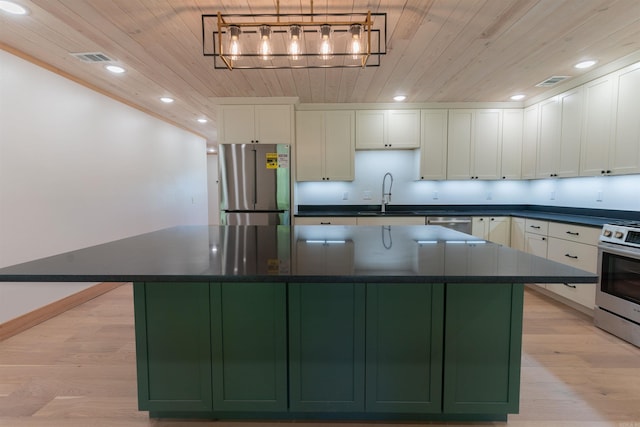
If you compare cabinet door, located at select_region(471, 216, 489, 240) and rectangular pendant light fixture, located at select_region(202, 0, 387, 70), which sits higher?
rectangular pendant light fixture, located at select_region(202, 0, 387, 70)

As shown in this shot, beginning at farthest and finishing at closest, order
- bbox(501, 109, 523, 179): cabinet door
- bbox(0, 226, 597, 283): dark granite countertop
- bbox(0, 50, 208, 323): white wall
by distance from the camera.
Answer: bbox(501, 109, 523, 179): cabinet door < bbox(0, 50, 208, 323): white wall < bbox(0, 226, 597, 283): dark granite countertop

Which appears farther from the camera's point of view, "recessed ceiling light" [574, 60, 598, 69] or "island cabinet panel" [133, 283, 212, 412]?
"recessed ceiling light" [574, 60, 598, 69]

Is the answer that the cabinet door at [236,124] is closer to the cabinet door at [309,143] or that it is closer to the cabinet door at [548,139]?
the cabinet door at [309,143]

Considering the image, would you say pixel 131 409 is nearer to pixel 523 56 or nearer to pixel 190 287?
pixel 190 287

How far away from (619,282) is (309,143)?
3523 millimetres

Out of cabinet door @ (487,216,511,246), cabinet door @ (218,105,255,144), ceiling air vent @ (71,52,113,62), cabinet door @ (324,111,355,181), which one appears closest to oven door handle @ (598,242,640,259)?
cabinet door @ (487,216,511,246)

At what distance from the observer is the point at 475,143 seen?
4.33 meters

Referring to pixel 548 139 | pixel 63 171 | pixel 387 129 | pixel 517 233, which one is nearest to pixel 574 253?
pixel 517 233

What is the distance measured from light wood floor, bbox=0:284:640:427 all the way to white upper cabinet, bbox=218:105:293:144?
2359 mm

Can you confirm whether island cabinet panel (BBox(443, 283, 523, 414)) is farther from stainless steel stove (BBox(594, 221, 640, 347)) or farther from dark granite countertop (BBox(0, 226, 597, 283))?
stainless steel stove (BBox(594, 221, 640, 347))

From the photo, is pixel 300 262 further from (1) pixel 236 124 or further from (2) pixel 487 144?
(2) pixel 487 144

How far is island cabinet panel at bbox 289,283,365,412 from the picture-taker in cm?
157

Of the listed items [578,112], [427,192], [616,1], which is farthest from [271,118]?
[578,112]

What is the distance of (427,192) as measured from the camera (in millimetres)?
4695
